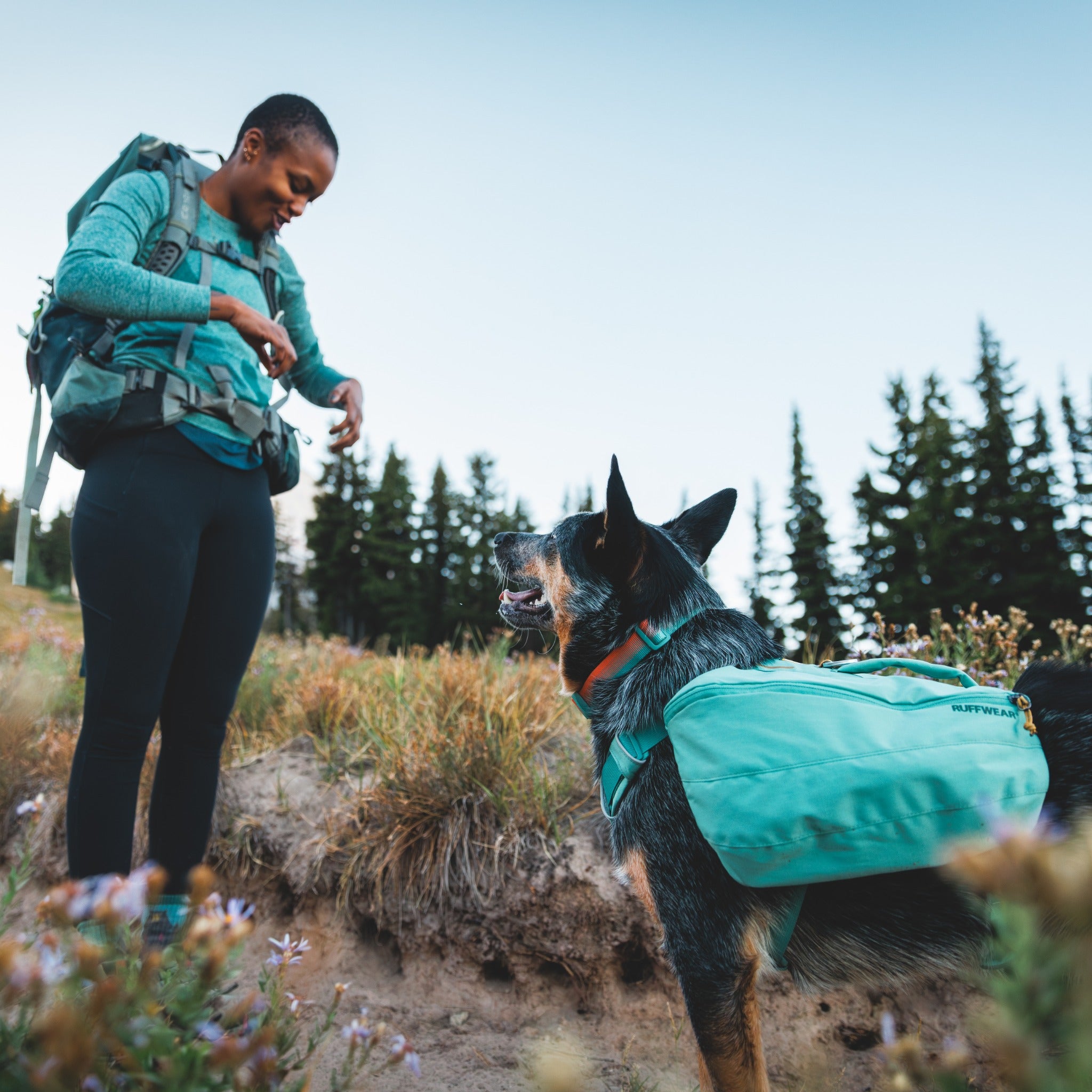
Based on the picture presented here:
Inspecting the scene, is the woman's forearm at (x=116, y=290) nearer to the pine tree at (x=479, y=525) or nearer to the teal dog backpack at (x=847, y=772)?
the teal dog backpack at (x=847, y=772)

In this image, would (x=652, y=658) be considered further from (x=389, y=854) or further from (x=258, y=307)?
(x=258, y=307)

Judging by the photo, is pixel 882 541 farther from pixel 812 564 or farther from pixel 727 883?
pixel 727 883

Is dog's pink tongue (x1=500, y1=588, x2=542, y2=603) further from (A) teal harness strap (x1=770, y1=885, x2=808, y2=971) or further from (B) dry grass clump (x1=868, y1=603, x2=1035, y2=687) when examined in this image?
(B) dry grass clump (x1=868, y1=603, x2=1035, y2=687)

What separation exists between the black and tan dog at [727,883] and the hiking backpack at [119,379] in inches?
57.8

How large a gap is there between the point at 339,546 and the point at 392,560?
12.8 feet

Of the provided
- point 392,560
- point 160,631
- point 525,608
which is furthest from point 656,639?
point 392,560

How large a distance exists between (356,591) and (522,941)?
A: 140ft

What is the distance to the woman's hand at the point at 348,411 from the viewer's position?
126 inches

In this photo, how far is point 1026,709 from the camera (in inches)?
69.5

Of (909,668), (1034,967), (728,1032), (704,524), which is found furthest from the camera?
(704,524)

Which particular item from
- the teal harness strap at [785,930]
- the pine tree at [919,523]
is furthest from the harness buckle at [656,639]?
the pine tree at [919,523]

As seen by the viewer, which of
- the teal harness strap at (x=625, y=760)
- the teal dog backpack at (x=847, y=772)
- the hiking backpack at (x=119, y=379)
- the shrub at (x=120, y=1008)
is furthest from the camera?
the hiking backpack at (x=119, y=379)

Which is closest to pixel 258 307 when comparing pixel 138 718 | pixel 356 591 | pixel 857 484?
pixel 138 718

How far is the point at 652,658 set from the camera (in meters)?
2.41
